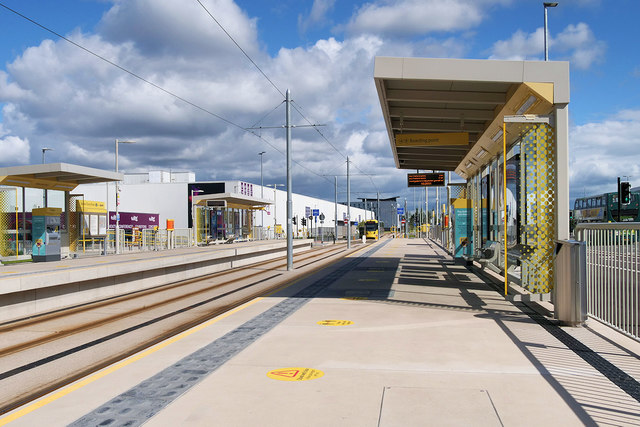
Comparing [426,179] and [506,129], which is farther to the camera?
[426,179]

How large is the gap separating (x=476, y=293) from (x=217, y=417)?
935 centimetres

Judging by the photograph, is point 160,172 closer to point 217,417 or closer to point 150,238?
point 150,238

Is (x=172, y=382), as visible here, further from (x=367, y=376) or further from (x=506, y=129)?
(x=506, y=129)

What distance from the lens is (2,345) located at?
26.3ft

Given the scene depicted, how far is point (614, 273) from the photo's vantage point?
7293 millimetres

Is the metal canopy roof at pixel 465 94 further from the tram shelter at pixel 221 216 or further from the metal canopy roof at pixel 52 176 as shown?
the tram shelter at pixel 221 216

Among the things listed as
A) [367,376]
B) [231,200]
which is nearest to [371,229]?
[231,200]

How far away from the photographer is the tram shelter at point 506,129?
31.3ft

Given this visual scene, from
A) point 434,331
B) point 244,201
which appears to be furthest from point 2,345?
point 244,201

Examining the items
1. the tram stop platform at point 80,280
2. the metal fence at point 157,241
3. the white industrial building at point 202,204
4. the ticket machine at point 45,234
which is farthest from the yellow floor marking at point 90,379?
the metal fence at point 157,241

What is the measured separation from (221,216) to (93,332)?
34.0 meters

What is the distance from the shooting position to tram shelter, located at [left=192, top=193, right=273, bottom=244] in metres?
37.6

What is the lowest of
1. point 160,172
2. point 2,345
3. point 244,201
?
point 2,345

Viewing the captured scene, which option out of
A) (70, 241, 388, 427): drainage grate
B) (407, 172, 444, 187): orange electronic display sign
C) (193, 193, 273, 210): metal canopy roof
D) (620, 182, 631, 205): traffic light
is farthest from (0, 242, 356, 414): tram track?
(193, 193, 273, 210): metal canopy roof
